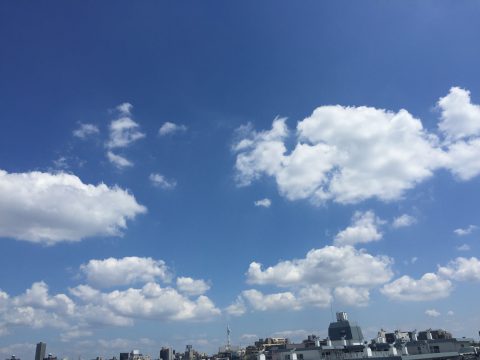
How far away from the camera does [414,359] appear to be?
4060 inches

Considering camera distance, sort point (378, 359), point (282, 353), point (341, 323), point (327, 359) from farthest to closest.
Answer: point (341, 323) < point (282, 353) < point (327, 359) < point (378, 359)

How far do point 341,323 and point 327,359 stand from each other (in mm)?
73755

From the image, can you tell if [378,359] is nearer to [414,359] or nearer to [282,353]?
[414,359]

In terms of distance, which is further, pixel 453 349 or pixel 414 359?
pixel 453 349

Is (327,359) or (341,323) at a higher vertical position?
(341,323)

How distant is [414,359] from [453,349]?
121 feet

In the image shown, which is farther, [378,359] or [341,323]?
[341,323]

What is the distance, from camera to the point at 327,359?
12875cm

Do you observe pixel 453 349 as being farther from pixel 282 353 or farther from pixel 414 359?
pixel 282 353

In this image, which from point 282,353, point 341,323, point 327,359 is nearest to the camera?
point 327,359

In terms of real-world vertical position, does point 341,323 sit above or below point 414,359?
above

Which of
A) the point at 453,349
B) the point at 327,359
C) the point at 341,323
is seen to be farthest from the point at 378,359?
the point at 341,323

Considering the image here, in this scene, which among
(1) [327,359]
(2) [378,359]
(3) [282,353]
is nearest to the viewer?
(2) [378,359]

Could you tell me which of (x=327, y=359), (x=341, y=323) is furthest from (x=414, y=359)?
(x=341, y=323)
